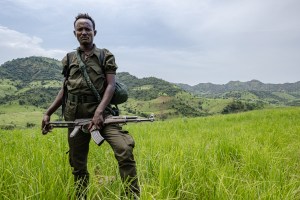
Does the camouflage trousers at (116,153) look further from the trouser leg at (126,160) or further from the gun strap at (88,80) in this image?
the gun strap at (88,80)

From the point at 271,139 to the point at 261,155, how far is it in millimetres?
3019

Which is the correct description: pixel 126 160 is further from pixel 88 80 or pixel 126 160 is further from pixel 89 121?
pixel 88 80

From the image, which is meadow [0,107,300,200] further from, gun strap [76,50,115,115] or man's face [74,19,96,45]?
man's face [74,19,96,45]

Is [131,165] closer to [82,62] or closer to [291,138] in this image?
[82,62]

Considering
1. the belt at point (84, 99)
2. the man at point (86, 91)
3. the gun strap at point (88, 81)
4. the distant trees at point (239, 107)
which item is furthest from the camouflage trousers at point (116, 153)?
the distant trees at point (239, 107)

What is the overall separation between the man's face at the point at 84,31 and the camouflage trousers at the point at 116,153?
1180mm

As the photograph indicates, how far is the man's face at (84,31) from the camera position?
12.6ft

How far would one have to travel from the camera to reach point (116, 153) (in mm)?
3195

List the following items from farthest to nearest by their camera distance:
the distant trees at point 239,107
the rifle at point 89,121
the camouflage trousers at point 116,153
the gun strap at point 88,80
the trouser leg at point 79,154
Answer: the distant trees at point 239,107 < the trouser leg at point 79,154 < the gun strap at point 88,80 < the rifle at point 89,121 < the camouflage trousers at point 116,153

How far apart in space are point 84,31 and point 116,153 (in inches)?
65.8

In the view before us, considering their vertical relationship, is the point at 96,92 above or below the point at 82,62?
below

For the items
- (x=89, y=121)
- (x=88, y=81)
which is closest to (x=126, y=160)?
(x=89, y=121)

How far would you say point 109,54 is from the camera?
149 inches

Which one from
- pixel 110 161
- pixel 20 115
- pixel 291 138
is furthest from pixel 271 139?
pixel 20 115
